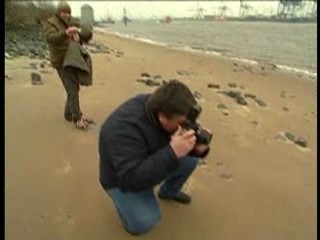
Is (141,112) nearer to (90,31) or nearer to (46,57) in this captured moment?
(90,31)

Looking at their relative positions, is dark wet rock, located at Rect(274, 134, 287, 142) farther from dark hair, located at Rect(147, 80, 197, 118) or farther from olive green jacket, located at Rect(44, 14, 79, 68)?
dark hair, located at Rect(147, 80, 197, 118)

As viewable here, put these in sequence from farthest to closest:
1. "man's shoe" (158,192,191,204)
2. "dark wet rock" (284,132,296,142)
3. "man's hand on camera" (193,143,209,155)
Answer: "dark wet rock" (284,132,296,142) < "man's shoe" (158,192,191,204) < "man's hand on camera" (193,143,209,155)

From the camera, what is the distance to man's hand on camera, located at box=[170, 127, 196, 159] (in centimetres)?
279

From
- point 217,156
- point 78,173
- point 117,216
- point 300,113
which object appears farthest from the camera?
point 300,113

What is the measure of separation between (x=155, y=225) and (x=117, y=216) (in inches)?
12.0

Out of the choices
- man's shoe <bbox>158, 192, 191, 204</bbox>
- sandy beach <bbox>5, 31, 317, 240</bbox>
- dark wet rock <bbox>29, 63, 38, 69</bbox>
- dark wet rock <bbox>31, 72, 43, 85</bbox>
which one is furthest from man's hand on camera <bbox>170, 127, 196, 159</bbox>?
dark wet rock <bbox>29, 63, 38, 69</bbox>

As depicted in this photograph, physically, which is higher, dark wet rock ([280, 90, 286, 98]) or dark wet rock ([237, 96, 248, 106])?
dark wet rock ([237, 96, 248, 106])

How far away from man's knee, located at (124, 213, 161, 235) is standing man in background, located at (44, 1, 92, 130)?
2234 millimetres

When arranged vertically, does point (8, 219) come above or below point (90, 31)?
below

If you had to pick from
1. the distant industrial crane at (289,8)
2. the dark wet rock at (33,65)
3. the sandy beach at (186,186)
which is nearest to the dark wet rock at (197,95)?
the sandy beach at (186,186)

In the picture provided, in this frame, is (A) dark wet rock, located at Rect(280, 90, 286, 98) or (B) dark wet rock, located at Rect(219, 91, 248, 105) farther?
(A) dark wet rock, located at Rect(280, 90, 286, 98)

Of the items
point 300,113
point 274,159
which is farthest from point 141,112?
point 300,113

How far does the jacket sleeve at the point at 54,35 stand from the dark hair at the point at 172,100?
8.78ft

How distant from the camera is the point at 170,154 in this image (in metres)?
2.78
